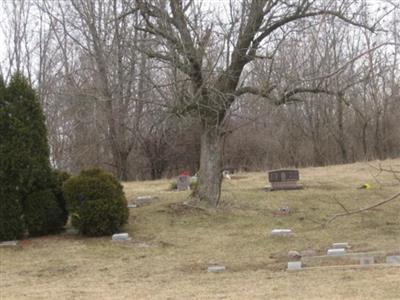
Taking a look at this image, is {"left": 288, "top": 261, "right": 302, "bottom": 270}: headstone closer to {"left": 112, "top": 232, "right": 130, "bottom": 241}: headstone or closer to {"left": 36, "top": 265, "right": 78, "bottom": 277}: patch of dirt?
{"left": 36, "top": 265, "right": 78, "bottom": 277}: patch of dirt

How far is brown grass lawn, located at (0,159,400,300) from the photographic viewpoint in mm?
7820

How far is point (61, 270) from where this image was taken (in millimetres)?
10039

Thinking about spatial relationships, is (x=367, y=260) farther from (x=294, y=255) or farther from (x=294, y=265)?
(x=294, y=255)

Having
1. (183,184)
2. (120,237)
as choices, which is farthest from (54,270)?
(183,184)

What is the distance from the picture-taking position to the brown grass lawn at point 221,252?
782 cm

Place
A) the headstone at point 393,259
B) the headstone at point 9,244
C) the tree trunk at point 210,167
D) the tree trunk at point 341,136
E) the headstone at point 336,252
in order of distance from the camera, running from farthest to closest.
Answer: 1. the tree trunk at point 341,136
2. the tree trunk at point 210,167
3. the headstone at point 9,244
4. the headstone at point 336,252
5. the headstone at point 393,259

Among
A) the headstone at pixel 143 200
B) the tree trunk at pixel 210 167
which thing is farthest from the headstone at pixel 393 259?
the headstone at pixel 143 200

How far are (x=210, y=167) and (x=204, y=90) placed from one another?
5.86 ft

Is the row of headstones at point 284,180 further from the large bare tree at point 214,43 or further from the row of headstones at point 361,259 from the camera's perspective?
the row of headstones at point 361,259

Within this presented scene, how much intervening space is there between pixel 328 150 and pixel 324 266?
1954 centimetres

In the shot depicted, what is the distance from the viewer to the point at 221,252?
10859 millimetres

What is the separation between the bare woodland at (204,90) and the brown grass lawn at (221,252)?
1.31 meters

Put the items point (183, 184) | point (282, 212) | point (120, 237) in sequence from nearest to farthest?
point (120, 237), point (282, 212), point (183, 184)

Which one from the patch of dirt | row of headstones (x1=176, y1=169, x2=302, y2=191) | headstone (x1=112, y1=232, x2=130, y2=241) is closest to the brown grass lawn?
the patch of dirt
